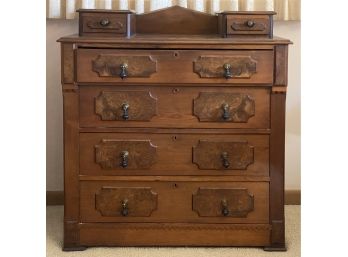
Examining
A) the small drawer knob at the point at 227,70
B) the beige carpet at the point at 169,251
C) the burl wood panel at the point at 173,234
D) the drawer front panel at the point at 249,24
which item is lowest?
the beige carpet at the point at 169,251

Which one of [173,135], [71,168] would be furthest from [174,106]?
[71,168]

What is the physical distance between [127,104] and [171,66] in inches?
10.2

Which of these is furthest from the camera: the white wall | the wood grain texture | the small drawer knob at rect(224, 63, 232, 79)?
the white wall

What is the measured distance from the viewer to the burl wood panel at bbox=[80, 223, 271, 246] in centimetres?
252

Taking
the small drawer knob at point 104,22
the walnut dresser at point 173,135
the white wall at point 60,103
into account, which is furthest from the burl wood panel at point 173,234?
the small drawer knob at point 104,22

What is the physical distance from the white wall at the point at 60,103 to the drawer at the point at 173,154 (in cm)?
78

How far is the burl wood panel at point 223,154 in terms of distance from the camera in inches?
97.2

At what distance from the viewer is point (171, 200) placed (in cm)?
250

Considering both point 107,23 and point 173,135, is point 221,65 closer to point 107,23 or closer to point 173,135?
point 173,135

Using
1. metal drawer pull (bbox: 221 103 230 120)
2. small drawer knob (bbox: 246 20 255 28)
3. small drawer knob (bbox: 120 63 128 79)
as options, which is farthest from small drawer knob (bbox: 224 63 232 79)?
small drawer knob (bbox: 120 63 128 79)

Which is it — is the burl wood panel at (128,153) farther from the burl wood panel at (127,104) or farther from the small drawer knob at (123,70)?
the small drawer knob at (123,70)

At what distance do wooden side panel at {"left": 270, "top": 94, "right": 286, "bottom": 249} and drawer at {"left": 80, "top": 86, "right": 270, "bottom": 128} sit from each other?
4 cm

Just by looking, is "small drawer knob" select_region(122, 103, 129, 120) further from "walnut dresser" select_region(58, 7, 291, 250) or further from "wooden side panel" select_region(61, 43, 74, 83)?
"wooden side panel" select_region(61, 43, 74, 83)

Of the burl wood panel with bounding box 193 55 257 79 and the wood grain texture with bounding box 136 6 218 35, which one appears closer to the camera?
the burl wood panel with bounding box 193 55 257 79
